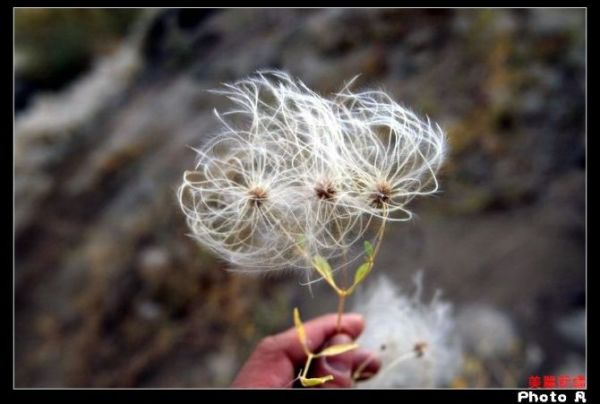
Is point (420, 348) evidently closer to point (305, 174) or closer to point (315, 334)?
point (315, 334)

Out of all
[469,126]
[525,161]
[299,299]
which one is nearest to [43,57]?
[299,299]

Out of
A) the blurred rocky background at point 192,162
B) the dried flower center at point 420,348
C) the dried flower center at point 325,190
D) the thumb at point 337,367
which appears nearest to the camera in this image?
the dried flower center at point 325,190

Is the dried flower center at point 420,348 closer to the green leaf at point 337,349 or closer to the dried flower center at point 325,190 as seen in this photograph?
the green leaf at point 337,349

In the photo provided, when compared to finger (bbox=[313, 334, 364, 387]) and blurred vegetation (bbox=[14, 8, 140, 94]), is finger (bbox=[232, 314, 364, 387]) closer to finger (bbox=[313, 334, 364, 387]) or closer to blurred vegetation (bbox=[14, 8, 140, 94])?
finger (bbox=[313, 334, 364, 387])

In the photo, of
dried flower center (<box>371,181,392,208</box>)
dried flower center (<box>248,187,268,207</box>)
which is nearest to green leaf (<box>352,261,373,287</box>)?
dried flower center (<box>371,181,392,208</box>)

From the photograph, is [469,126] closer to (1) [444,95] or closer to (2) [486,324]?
(1) [444,95]

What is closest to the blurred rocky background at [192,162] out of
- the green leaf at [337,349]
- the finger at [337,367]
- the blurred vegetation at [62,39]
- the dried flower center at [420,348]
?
the blurred vegetation at [62,39]
